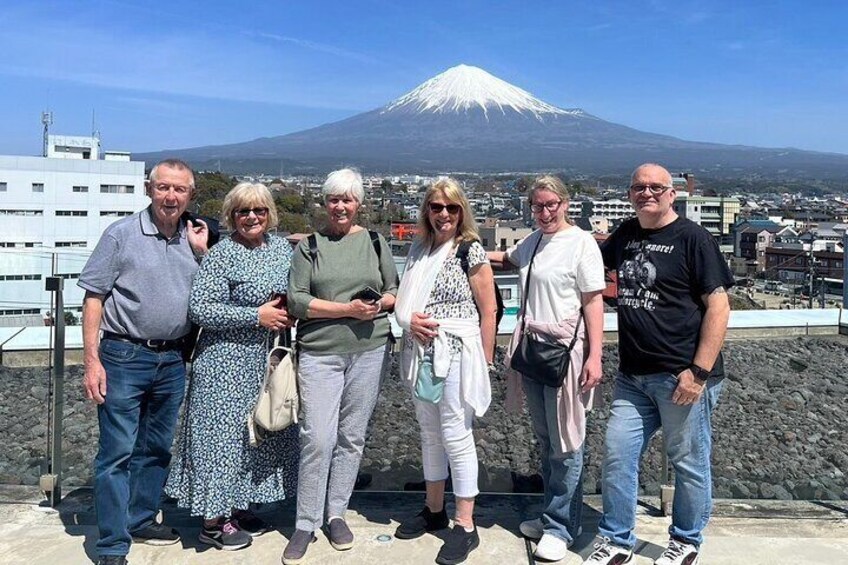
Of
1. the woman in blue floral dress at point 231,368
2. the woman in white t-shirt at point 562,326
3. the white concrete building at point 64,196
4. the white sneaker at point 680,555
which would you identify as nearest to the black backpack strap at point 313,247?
the woman in blue floral dress at point 231,368

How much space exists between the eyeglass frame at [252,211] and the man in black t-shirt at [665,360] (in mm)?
1156

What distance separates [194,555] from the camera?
7.38 ft

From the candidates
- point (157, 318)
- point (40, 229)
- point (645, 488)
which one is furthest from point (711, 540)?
point (40, 229)

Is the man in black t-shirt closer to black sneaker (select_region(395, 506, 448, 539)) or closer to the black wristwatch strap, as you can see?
the black wristwatch strap

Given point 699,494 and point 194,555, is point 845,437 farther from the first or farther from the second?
point 194,555

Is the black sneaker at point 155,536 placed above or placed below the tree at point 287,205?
below

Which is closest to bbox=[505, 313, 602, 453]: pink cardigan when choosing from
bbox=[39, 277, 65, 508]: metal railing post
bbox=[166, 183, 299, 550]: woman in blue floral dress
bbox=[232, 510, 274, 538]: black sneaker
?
bbox=[166, 183, 299, 550]: woman in blue floral dress

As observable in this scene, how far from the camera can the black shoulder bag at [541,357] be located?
2195mm

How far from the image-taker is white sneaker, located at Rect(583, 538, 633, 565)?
2156mm

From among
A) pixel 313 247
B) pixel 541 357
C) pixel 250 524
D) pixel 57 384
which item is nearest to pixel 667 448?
pixel 541 357

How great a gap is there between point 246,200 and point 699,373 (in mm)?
1491

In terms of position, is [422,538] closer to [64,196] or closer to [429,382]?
[429,382]

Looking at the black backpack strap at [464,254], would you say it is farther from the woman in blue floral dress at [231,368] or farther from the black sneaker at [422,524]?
the black sneaker at [422,524]

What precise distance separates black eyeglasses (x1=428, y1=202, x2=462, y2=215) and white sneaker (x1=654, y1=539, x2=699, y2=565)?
4.15 feet
